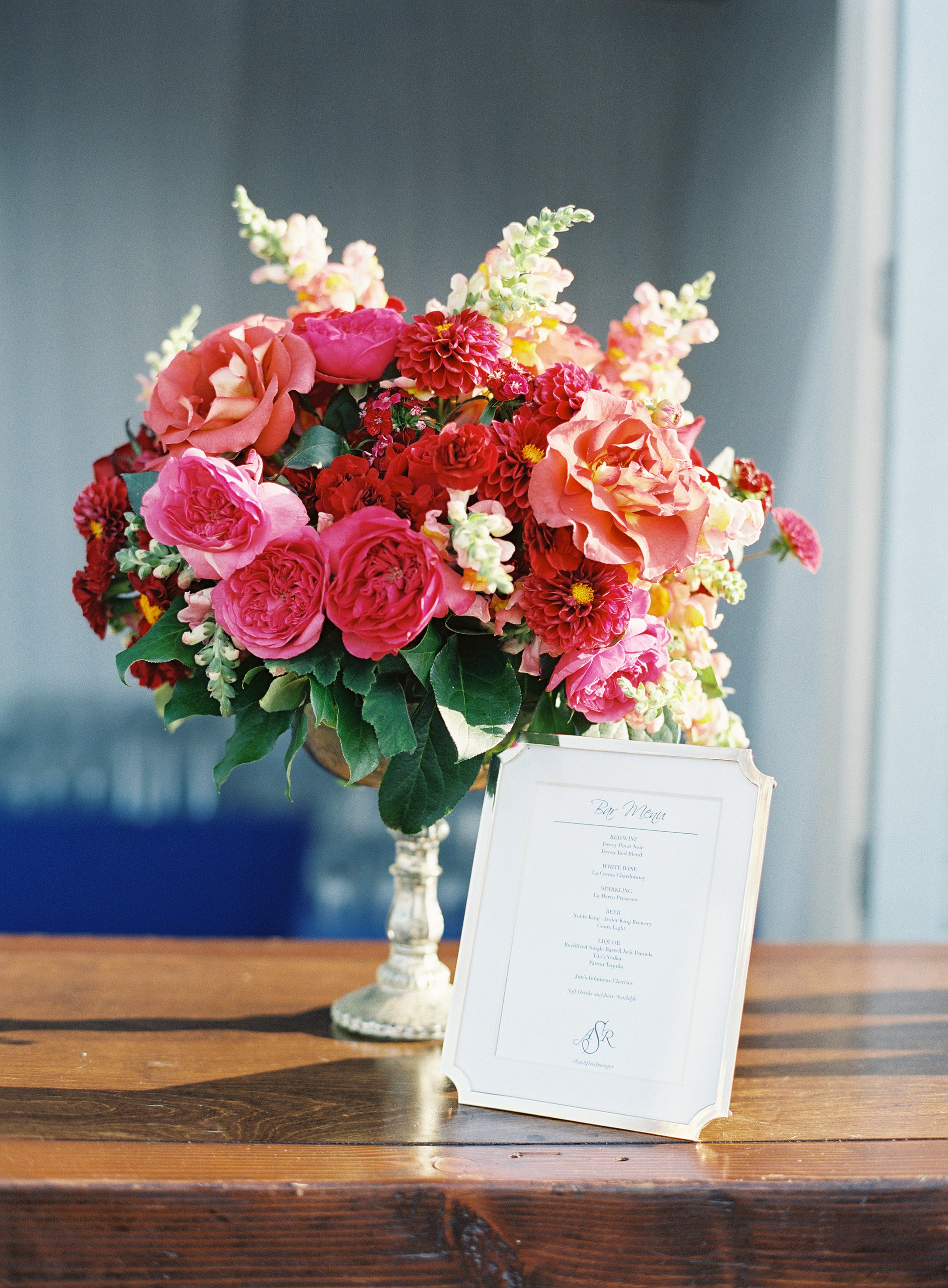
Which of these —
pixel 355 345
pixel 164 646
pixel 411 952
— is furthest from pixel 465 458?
pixel 411 952

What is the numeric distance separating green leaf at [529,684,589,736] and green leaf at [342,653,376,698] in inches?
5.4

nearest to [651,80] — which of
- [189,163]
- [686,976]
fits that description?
[189,163]

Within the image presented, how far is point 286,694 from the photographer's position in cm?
71

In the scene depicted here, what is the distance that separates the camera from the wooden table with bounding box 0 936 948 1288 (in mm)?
573

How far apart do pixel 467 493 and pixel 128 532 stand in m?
0.26

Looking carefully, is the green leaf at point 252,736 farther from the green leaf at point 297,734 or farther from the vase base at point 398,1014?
the vase base at point 398,1014

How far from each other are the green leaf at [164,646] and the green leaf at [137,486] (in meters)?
0.07

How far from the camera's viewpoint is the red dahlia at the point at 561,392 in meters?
0.69

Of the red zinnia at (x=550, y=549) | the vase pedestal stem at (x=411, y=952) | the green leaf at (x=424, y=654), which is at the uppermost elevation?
the red zinnia at (x=550, y=549)

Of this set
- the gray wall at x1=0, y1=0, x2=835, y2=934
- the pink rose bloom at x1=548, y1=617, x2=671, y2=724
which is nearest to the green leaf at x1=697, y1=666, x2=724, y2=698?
the pink rose bloom at x1=548, y1=617, x2=671, y2=724

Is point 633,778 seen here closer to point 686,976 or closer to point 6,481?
point 686,976

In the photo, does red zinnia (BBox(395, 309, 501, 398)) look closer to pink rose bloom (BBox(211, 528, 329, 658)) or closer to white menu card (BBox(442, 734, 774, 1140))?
pink rose bloom (BBox(211, 528, 329, 658))

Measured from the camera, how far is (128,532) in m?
0.76

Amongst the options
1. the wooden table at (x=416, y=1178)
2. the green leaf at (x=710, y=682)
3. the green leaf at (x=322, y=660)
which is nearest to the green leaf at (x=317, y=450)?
the green leaf at (x=322, y=660)
